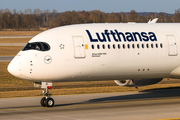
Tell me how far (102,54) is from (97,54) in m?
0.30

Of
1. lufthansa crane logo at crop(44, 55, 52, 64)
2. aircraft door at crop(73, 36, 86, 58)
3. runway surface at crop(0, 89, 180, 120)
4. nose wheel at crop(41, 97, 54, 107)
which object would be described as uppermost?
aircraft door at crop(73, 36, 86, 58)

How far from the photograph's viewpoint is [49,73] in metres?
18.5

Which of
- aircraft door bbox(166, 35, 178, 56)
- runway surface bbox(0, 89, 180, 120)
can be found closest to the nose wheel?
runway surface bbox(0, 89, 180, 120)

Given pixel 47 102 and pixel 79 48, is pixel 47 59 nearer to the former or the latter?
pixel 79 48

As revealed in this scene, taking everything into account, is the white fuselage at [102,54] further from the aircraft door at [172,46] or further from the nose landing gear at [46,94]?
the nose landing gear at [46,94]

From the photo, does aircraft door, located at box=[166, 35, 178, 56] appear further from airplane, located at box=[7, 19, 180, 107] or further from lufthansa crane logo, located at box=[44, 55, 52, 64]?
lufthansa crane logo, located at box=[44, 55, 52, 64]

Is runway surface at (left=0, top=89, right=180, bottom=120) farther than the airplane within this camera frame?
No

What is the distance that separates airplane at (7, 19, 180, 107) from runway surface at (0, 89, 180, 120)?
1528 millimetres

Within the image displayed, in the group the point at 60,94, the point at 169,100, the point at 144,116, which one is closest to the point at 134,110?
the point at 144,116

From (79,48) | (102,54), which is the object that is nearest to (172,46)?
(102,54)

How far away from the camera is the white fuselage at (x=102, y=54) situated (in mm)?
18406

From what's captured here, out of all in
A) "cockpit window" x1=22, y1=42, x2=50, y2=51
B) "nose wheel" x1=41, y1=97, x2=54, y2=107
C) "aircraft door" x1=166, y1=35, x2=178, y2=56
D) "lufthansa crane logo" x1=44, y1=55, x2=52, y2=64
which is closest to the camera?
"lufthansa crane logo" x1=44, y1=55, x2=52, y2=64

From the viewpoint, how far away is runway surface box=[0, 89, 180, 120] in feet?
54.7

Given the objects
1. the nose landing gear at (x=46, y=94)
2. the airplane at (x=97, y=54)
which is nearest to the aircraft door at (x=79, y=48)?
the airplane at (x=97, y=54)
